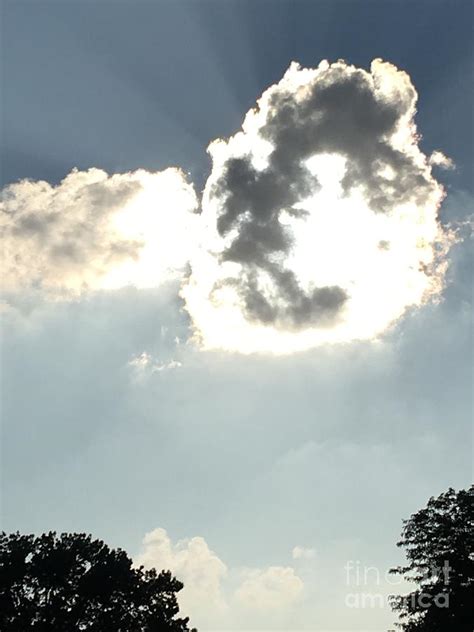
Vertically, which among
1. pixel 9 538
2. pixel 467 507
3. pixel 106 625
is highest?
pixel 467 507

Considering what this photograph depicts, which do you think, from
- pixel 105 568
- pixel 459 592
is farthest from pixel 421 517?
pixel 105 568

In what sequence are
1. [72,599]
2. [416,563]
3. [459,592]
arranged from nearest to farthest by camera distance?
[459,592] → [416,563] → [72,599]

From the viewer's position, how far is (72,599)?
47.7m

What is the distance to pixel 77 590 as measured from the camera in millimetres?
48000

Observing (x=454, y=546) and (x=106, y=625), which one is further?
(x=106, y=625)

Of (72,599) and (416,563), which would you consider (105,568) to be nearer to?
(72,599)

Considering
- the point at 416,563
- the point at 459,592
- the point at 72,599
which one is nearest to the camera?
the point at 459,592

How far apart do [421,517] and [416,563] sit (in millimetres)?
3886

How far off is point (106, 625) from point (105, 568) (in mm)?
4694

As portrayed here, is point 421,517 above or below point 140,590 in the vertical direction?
above

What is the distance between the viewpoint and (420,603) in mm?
42906

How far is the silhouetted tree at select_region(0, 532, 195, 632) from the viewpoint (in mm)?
45875

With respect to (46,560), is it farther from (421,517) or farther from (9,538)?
(421,517)

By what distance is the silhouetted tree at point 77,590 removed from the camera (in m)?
45.9
